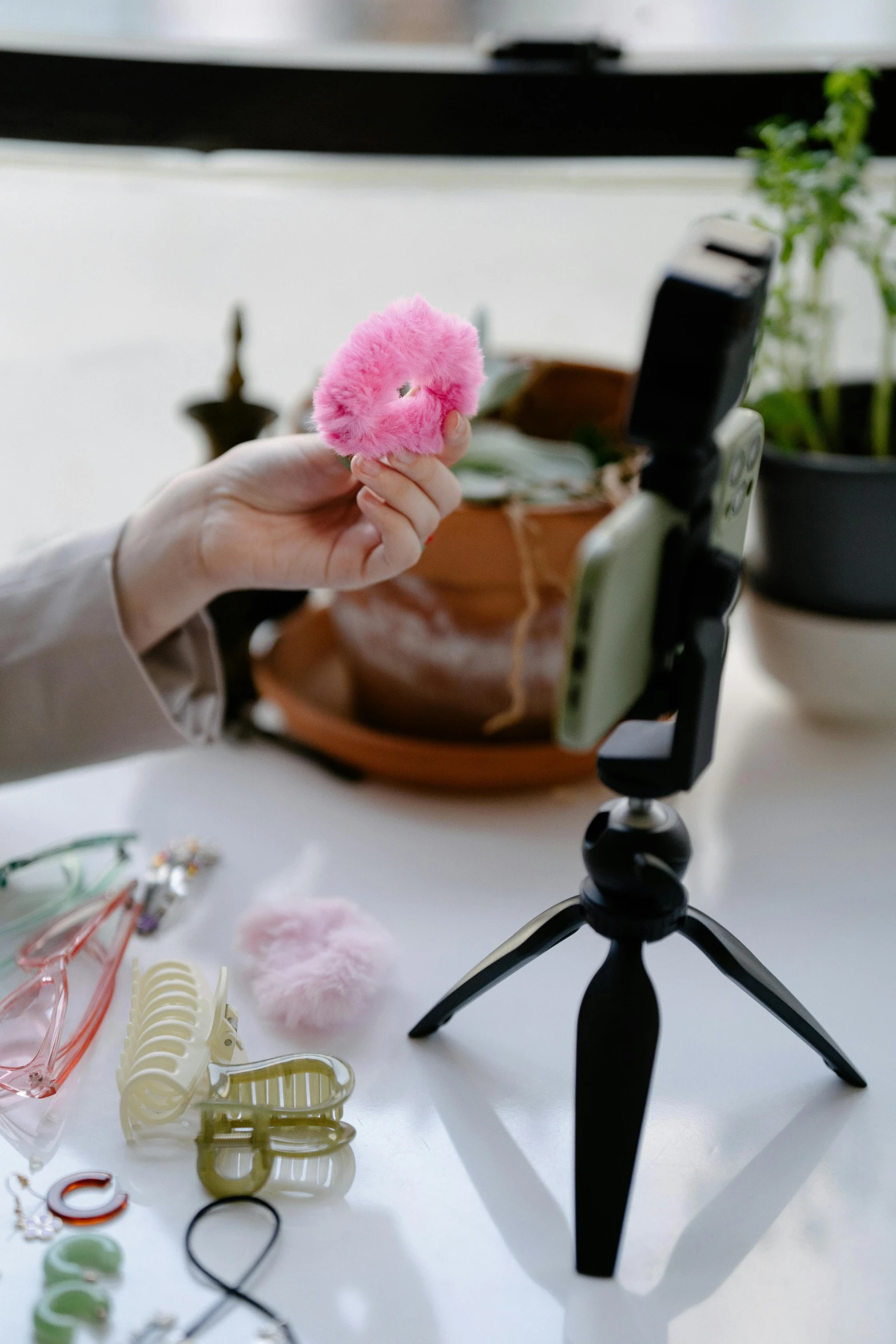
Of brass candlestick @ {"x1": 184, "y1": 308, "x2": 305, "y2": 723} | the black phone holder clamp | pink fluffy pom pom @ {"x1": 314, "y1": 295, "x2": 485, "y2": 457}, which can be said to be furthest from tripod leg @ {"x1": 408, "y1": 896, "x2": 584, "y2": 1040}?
brass candlestick @ {"x1": 184, "y1": 308, "x2": 305, "y2": 723}

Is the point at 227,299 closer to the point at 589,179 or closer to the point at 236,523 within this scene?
the point at 589,179

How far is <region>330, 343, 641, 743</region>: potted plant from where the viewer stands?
2.62 feet

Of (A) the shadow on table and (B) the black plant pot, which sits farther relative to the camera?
(B) the black plant pot

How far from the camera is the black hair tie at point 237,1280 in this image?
18.8 inches

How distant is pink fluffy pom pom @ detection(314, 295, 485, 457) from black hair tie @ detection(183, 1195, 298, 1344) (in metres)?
0.34

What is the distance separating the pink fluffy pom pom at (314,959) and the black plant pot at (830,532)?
42 cm

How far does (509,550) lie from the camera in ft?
2.62

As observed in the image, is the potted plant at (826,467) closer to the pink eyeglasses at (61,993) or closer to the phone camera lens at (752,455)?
the phone camera lens at (752,455)

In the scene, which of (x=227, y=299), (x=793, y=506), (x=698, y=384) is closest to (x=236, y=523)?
(x=698, y=384)

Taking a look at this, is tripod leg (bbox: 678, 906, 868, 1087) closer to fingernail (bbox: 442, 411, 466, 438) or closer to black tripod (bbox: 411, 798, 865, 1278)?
black tripod (bbox: 411, 798, 865, 1278)

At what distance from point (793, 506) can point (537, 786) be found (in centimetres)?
28

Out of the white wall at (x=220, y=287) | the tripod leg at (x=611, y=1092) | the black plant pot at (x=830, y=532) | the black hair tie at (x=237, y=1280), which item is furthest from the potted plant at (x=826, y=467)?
the black hair tie at (x=237, y=1280)

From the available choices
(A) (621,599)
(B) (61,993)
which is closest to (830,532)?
(A) (621,599)

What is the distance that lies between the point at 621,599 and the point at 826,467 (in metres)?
0.48
